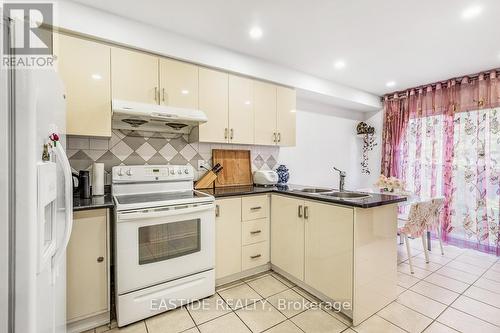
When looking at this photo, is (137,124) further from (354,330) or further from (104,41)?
(354,330)

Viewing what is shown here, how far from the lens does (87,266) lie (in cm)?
163

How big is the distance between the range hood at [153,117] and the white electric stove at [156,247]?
0.45 metres

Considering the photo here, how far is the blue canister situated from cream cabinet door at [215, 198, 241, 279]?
3.41 ft

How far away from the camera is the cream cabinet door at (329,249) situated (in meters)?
1.72

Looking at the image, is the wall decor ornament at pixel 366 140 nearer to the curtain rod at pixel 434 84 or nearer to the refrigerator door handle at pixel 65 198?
the curtain rod at pixel 434 84

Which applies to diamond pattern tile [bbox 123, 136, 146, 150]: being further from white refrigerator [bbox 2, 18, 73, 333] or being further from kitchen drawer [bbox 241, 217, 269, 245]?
white refrigerator [bbox 2, 18, 73, 333]

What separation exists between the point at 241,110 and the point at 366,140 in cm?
296

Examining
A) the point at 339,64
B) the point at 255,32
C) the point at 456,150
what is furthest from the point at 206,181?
the point at 456,150

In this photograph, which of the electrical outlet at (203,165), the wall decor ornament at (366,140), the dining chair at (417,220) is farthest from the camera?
the wall decor ornament at (366,140)

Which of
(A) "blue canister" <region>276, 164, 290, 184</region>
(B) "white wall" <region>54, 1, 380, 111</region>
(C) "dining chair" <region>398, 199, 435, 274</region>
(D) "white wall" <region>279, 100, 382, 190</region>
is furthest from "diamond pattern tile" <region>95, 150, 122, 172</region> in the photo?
(C) "dining chair" <region>398, 199, 435, 274</region>

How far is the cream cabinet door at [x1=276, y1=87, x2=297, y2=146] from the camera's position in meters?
3.00

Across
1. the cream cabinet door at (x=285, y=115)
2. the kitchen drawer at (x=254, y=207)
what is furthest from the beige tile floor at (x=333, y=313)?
the cream cabinet door at (x=285, y=115)

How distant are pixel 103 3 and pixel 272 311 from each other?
2796 millimetres

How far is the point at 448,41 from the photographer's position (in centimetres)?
235
